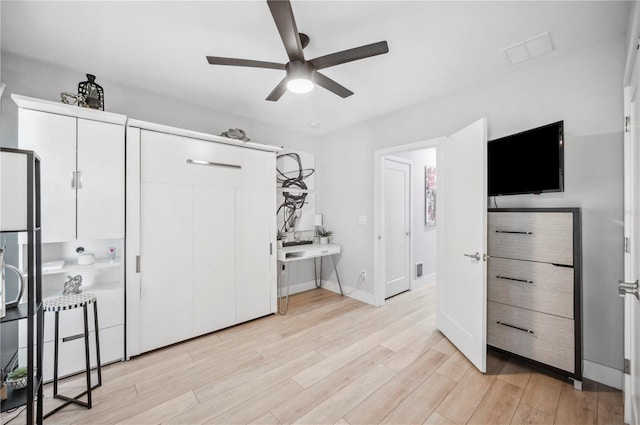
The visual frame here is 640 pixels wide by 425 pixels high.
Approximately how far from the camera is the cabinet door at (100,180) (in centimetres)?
208

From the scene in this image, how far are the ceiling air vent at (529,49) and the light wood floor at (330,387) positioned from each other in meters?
2.54

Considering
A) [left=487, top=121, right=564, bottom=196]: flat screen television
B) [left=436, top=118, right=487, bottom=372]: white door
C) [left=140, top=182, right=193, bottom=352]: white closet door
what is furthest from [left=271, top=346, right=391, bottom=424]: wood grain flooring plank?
[left=487, top=121, right=564, bottom=196]: flat screen television

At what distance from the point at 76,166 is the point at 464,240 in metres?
3.29

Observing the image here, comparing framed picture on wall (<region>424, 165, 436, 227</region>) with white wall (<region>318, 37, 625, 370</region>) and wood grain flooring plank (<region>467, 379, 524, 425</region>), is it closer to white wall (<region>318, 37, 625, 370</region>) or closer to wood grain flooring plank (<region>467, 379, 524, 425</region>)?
white wall (<region>318, 37, 625, 370</region>)

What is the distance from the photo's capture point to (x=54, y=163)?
1.98m

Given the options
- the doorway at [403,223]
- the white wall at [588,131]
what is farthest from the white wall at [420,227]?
the white wall at [588,131]

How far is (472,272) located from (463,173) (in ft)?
2.86

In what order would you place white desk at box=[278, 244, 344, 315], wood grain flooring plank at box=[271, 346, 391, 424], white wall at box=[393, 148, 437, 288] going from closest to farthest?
wood grain flooring plank at box=[271, 346, 391, 424] < white desk at box=[278, 244, 344, 315] < white wall at box=[393, 148, 437, 288]

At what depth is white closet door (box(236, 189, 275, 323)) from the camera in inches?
116

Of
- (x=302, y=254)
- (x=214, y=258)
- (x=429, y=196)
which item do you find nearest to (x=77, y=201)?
(x=214, y=258)

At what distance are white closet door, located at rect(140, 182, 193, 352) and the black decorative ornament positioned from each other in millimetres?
722

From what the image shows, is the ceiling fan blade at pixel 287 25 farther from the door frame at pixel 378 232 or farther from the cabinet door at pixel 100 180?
the door frame at pixel 378 232

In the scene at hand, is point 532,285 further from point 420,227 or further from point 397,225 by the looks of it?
point 420,227

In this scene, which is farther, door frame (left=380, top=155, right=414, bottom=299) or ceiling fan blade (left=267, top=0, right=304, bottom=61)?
door frame (left=380, top=155, right=414, bottom=299)
